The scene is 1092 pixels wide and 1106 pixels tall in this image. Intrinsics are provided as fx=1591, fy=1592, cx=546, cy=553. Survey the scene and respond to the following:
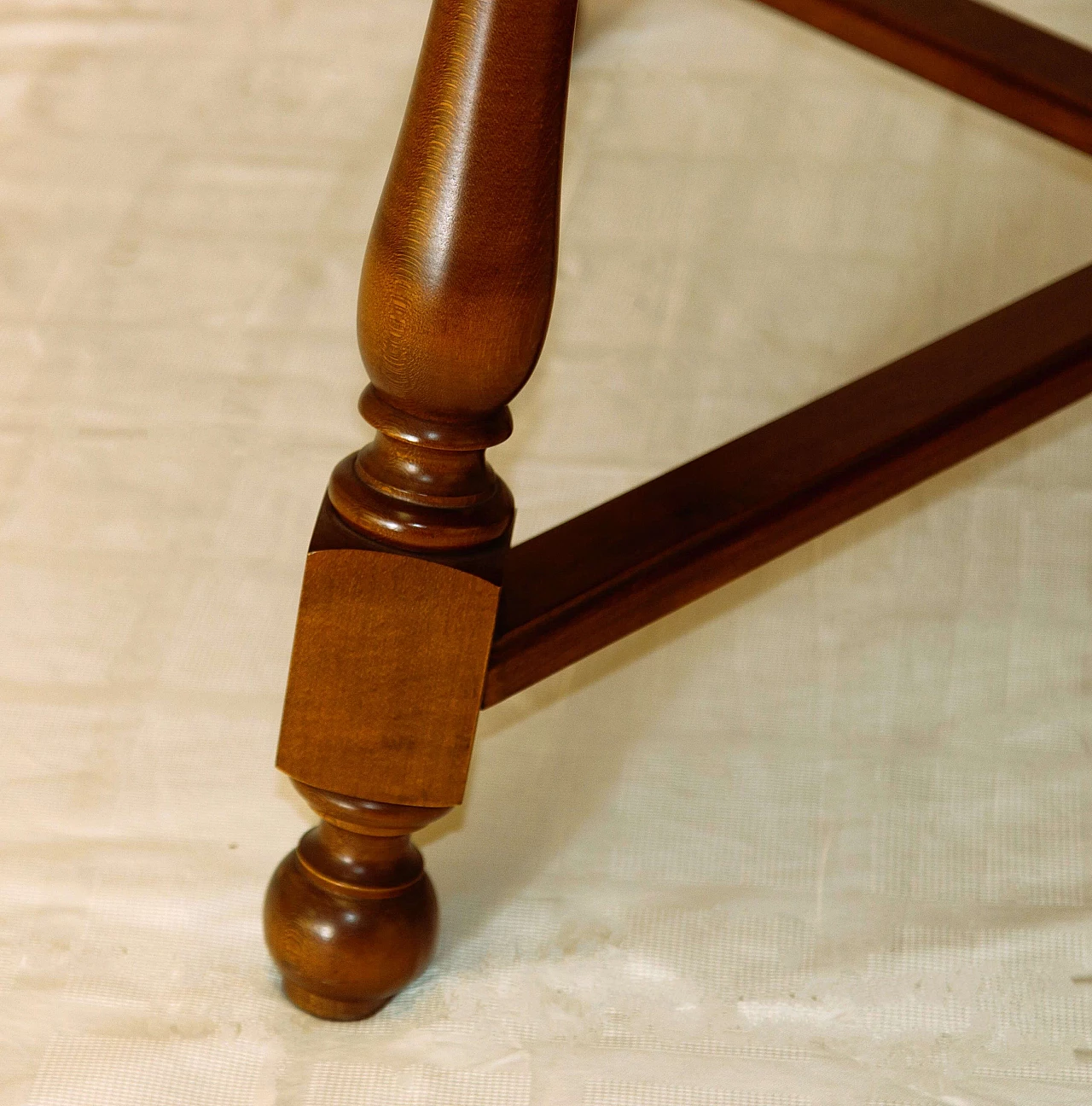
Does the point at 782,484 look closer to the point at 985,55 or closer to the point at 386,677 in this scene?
the point at 386,677

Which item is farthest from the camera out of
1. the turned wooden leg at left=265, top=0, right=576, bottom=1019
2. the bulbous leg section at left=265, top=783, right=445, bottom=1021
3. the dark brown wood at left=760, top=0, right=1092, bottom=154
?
the dark brown wood at left=760, top=0, right=1092, bottom=154

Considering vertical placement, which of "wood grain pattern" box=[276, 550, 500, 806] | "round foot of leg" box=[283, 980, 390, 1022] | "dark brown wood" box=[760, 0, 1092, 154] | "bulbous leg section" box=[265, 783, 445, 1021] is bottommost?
"round foot of leg" box=[283, 980, 390, 1022]

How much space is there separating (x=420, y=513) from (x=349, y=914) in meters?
0.13

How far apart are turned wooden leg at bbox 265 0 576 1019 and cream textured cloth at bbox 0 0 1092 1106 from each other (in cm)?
4

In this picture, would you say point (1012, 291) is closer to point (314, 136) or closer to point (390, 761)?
point (314, 136)

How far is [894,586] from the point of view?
0.65m

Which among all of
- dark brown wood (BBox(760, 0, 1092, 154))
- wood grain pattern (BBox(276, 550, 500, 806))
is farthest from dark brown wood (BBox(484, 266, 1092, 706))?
dark brown wood (BBox(760, 0, 1092, 154))

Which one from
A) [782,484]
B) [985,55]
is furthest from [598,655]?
[985,55]

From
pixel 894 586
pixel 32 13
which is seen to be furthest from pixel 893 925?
pixel 32 13

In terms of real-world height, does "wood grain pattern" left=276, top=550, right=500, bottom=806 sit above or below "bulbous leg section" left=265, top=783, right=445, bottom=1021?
above

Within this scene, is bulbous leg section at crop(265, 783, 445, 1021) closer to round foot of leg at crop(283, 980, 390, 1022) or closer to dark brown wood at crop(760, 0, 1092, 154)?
round foot of leg at crop(283, 980, 390, 1022)

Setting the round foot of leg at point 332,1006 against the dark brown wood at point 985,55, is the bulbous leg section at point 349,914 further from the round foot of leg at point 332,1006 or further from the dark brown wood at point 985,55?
the dark brown wood at point 985,55

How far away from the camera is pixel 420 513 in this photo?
401 millimetres

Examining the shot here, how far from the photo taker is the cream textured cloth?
0.48 m
